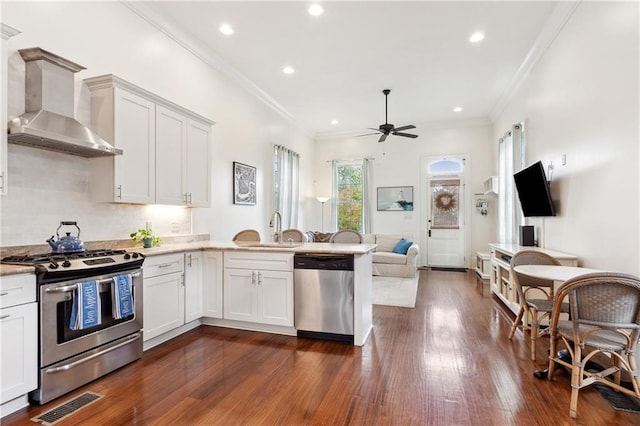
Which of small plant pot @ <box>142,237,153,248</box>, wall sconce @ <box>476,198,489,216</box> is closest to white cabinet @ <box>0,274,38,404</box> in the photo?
small plant pot @ <box>142,237,153,248</box>

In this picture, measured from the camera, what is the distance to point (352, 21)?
3844 millimetres

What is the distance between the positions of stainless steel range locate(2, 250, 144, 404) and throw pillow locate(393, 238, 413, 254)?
546 centimetres

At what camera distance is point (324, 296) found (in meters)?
3.26

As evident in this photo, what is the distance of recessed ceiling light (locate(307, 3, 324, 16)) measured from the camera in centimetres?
357

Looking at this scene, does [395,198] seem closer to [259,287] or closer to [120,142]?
[259,287]

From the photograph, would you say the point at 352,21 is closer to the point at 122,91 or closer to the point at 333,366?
the point at 122,91

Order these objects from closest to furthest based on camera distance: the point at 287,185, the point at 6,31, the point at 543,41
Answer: the point at 6,31 < the point at 543,41 < the point at 287,185

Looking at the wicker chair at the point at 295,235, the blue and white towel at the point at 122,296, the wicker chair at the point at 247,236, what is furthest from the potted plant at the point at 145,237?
the wicker chair at the point at 295,235

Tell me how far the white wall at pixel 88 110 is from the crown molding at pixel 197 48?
60 mm

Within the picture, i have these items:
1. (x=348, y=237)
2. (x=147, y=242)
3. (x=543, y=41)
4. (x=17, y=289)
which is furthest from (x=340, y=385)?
(x=543, y=41)

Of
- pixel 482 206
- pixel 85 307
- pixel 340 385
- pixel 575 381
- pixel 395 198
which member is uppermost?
pixel 395 198

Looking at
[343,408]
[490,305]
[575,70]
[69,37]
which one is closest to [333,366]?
[343,408]

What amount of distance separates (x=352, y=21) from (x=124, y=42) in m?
2.54

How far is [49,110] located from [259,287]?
2395mm
